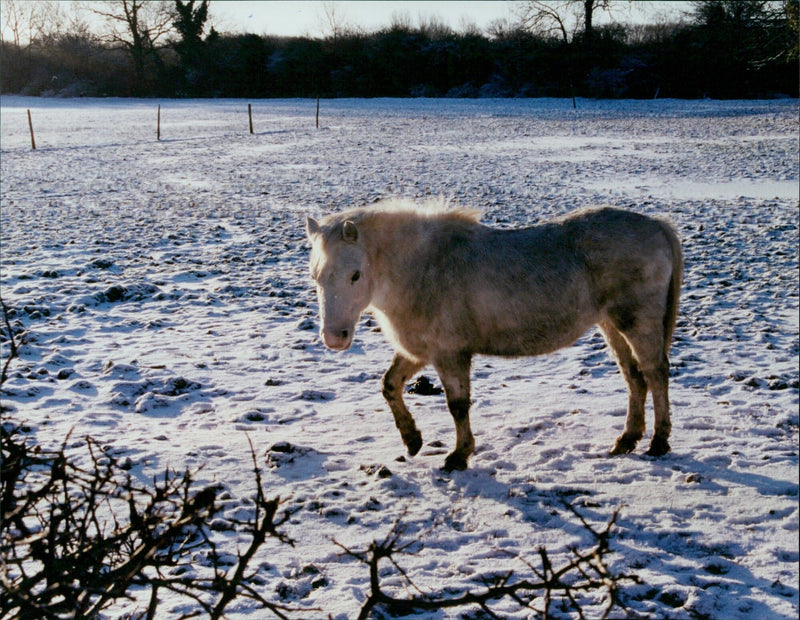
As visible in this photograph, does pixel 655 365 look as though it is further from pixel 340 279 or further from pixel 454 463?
pixel 340 279

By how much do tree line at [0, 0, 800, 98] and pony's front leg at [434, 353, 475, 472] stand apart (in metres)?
1.95

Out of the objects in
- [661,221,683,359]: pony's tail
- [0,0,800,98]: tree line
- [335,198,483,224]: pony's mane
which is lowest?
[661,221,683,359]: pony's tail

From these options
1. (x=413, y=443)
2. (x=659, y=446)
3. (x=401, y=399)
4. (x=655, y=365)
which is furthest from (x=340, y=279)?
(x=659, y=446)

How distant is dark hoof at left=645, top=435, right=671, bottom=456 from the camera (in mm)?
4352

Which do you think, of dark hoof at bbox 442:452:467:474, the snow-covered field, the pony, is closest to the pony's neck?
the pony

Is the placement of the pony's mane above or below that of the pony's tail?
above

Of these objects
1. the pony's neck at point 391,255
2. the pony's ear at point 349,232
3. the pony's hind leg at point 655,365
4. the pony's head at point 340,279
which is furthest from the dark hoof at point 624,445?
the pony's ear at point 349,232

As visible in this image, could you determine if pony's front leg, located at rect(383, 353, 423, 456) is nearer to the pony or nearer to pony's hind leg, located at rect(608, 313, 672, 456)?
the pony

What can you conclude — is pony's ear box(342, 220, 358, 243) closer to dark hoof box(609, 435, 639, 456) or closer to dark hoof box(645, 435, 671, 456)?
dark hoof box(609, 435, 639, 456)

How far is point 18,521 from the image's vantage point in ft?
6.83

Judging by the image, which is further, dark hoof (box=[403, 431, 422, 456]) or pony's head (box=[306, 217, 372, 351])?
Result: dark hoof (box=[403, 431, 422, 456])

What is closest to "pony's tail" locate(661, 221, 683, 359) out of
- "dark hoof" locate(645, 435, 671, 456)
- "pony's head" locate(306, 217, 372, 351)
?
"dark hoof" locate(645, 435, 671, 456)

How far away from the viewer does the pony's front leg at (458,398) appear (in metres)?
4.37

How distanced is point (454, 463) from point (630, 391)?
4.17 feet
